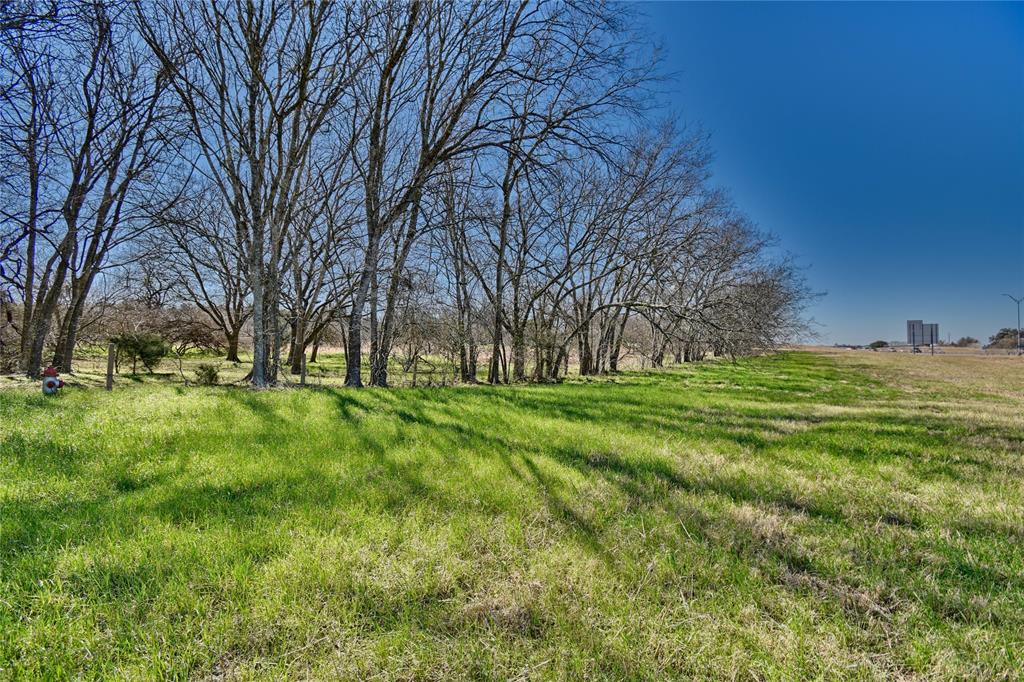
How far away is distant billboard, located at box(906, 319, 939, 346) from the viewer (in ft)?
240

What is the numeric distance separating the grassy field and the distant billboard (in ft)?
327

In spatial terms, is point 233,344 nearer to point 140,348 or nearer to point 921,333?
point 140,348

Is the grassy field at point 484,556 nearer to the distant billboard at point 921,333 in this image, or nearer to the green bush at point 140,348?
the green bush at point 140,348

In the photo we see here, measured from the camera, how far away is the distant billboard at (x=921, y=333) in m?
73.1

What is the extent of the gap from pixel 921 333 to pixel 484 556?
111862 millimetres

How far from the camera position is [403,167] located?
1291 centimetres

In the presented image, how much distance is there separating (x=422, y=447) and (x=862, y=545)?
3.59 m

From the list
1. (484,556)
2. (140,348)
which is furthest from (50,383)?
(140,348)

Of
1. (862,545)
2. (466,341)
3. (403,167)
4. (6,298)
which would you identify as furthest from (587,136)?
(6,298)

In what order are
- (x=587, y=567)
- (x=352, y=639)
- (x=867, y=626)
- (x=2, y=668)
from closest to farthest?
1. (x=2, y=668)
2. (x=352, y=639)
3. (x=867, y=626)
4. (x=587, y=567)

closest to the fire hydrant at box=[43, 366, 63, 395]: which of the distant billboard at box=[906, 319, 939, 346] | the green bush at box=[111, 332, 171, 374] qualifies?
the green bush at box=[111, 332, 171, 374]

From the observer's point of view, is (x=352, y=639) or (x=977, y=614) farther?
(x=977, y=614)

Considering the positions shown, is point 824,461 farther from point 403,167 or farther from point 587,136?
point 403,167

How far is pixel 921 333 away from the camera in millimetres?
78062
